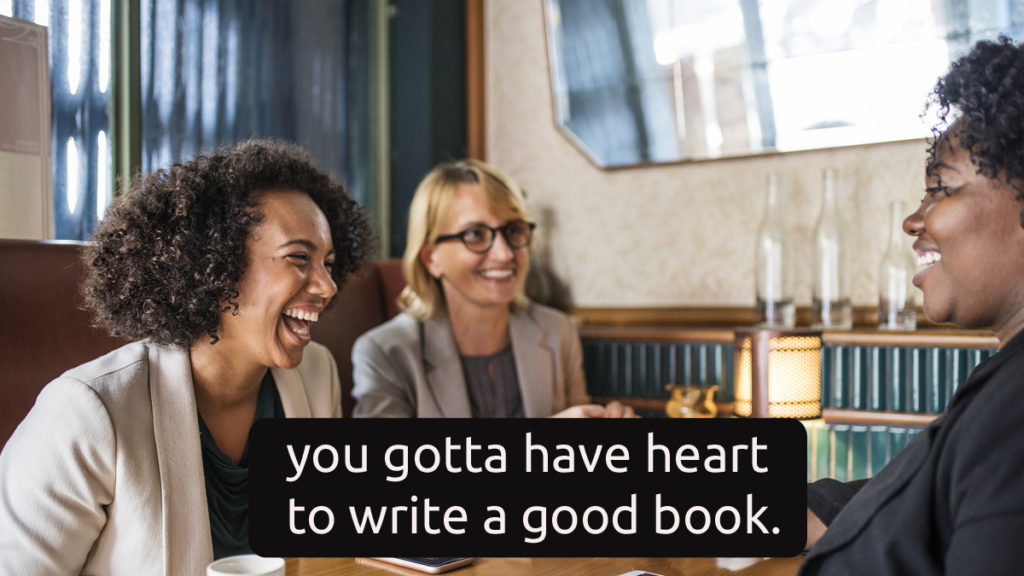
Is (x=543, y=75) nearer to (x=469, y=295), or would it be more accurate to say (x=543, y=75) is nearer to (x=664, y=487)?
(x=469, y=295)

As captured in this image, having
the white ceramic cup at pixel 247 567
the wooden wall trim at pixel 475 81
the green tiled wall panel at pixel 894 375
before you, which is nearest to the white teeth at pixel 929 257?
the white ceramic cup at pixel 247 567

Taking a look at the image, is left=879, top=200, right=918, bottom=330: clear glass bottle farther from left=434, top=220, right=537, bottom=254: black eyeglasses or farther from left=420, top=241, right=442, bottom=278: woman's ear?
left=420, top=241, right=442, bottom=278: woman's ear

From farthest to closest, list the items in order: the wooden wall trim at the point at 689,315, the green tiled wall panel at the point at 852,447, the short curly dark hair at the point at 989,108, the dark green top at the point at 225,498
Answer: the wooden wall trim at the point at 689,315 → the green tiled wall panel at the point at 852,447 → the dark green top at the point at 225,498 → the short curly dark hair at the point at 989,108

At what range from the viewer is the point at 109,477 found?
55.3 inches

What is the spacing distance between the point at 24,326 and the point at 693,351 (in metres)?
1.98

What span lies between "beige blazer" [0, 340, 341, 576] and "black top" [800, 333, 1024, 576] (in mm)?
1015

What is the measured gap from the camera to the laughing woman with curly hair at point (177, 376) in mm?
1366

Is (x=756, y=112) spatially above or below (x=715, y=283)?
above

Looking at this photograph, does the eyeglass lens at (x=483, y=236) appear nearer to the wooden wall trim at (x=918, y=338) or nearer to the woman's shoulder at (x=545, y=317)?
the woman's shoulder at (x=545, y=317)

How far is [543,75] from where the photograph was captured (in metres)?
3.53

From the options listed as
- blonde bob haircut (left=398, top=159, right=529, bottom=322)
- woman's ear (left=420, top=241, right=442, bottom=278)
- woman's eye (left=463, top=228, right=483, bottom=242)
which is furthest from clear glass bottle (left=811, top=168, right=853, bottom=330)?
woman's ear (left=420, top=241, right=442, bottom=278)

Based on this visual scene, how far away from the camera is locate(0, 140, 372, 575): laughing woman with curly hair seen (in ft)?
4.48

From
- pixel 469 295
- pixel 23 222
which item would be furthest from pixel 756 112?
pixel 23 222

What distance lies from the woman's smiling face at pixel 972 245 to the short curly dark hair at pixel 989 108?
2 centimetres
